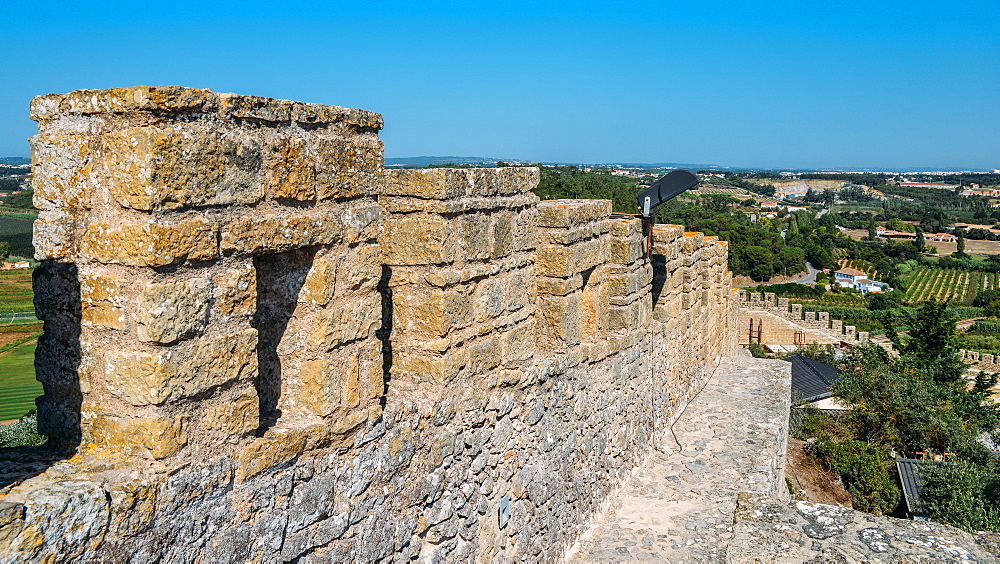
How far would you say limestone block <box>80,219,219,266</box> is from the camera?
2100 millimetres

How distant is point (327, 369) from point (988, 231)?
338 feet

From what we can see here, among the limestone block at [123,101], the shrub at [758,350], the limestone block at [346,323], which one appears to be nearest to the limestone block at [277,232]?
the limestone block at [346,323]

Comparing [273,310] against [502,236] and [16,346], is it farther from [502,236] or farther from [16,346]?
[16,346]

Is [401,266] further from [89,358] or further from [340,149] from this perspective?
[89,358]

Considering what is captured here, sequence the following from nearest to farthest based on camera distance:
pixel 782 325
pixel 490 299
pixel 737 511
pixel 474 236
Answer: pixel 737 511 < pixel 474 236 < pixel 490 299 < pixel 782 325

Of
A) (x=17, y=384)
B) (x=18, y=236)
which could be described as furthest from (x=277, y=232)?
(x=18, y=236)

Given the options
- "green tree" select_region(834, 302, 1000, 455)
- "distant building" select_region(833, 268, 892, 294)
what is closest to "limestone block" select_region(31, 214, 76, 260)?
"green tree" select_region(834, 302, 1000, 455)

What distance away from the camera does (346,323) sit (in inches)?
112

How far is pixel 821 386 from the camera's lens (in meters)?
18.1

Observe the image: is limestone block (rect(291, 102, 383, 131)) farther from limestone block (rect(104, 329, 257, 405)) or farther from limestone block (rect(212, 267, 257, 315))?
limestone block (rect(104, 329, 257, 405))

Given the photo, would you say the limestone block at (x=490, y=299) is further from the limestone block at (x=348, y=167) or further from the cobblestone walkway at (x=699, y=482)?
the cobblestone walkway at (x=699, y=482)

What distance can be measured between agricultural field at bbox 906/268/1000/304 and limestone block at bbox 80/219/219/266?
5519 centimetres

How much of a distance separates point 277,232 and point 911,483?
10.9 meters


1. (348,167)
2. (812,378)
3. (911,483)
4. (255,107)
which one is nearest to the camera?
(255,107)
